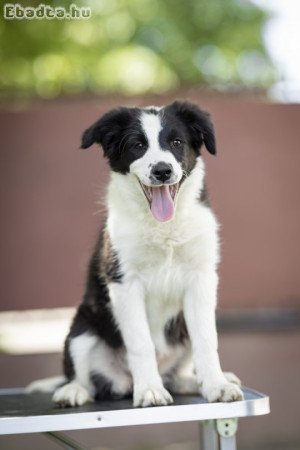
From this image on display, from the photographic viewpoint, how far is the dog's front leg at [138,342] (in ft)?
10.3

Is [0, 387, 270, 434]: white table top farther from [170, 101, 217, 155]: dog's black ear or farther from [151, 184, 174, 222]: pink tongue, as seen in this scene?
[170, 101, 217, 155]: dog's black ear

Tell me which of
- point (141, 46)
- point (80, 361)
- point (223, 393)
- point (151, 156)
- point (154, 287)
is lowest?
point (223, 393)

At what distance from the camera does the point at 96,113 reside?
10391mm

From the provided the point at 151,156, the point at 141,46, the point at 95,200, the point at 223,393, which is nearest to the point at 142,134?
the point at 151,156

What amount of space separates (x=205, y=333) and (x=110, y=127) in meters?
0.97

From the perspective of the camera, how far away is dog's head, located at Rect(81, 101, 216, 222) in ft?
10.9

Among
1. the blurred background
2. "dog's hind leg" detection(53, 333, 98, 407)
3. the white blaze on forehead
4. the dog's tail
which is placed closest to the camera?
the white blaze on forehead

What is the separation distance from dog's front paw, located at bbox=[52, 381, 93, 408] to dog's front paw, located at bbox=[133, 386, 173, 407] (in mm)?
269

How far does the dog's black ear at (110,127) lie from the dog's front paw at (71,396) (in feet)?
3.35

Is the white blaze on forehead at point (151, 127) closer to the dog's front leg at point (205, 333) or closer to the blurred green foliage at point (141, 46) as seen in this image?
the dog's front leg at point (205, 333)

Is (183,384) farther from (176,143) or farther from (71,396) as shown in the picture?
(176,143)

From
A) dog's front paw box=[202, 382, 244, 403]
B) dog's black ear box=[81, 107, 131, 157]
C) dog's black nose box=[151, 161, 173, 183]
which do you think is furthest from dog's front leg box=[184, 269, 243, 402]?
dog's black ear box=[81, 107, 131, 157]

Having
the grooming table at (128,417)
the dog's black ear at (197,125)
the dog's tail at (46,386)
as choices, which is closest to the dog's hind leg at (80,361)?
the dog's tail at (46,386)

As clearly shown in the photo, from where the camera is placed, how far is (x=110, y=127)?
11.6 ft
